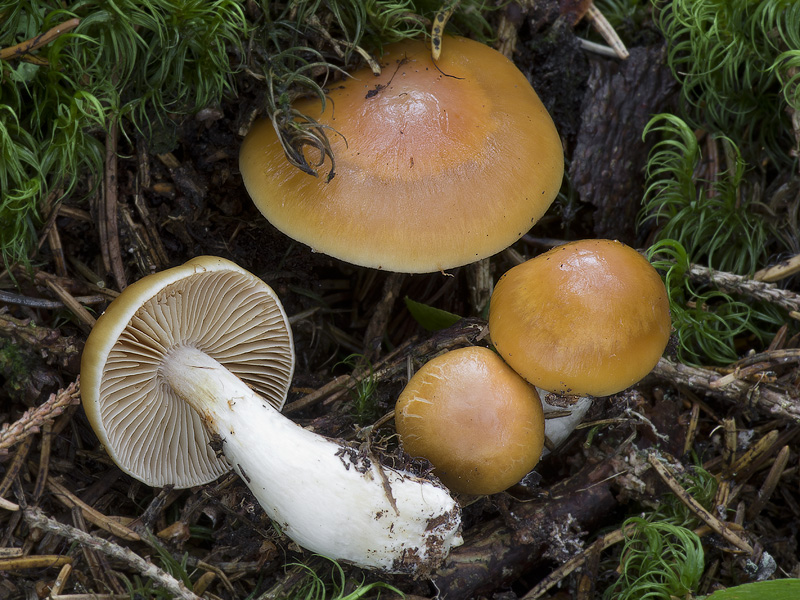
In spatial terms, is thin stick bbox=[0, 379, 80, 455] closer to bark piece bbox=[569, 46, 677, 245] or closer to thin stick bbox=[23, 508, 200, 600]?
thin stick bbox=[23, 508, 200, 600]

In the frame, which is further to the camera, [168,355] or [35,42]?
[168,355]

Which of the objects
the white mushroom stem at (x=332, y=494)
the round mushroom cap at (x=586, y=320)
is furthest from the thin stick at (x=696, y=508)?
the white mushroom stem at (x=332, y=494)

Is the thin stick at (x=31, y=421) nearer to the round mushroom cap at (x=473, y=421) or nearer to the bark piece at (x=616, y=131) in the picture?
the round mushroom cap at (x=473, y=421)

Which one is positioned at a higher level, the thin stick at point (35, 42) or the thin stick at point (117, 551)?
the thin stick at point (35, 42)

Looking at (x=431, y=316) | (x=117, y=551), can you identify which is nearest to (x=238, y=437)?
→ (x=117, y=551)

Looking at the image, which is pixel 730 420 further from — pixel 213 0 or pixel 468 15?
pixel 213 0

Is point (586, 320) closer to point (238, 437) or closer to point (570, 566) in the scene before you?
point (570, 566)
